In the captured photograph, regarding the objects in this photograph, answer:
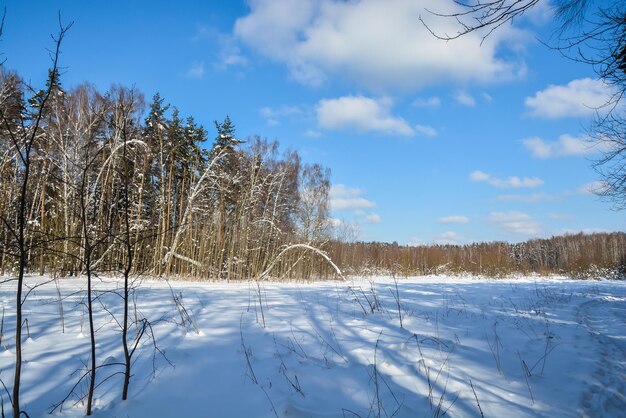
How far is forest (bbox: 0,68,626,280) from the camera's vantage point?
18.1ft

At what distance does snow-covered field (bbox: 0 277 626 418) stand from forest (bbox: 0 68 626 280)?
0.79m

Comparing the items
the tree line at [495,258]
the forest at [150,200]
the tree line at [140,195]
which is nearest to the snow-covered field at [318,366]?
the forest at [150,200]

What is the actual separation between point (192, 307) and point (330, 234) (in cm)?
1704

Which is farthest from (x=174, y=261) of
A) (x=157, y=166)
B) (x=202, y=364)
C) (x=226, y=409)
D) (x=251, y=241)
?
(x=226, y=409)

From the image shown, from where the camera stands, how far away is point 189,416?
1961 millimetres

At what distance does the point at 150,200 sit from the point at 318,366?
14.2 meters

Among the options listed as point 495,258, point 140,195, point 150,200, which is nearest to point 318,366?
point 140,195

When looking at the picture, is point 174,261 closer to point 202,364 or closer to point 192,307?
point 192,307

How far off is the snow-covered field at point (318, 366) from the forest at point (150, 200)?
2.60ft

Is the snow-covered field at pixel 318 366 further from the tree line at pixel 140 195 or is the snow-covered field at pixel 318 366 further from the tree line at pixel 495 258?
the tree line at pixel 495 258

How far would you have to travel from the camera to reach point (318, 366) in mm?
2746

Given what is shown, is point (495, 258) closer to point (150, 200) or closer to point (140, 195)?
point (150, 200)

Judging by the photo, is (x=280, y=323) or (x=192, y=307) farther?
(x=192, y=307)

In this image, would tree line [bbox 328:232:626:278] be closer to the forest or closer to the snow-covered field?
the forest
